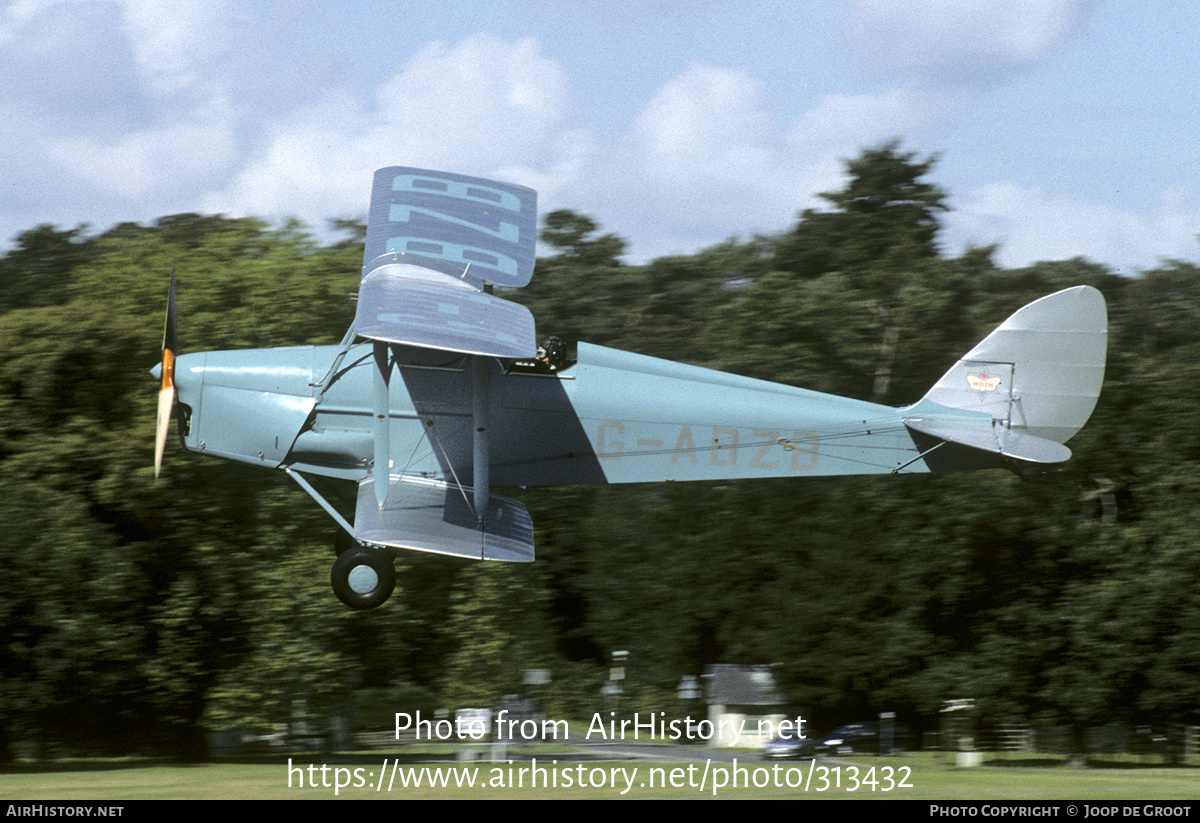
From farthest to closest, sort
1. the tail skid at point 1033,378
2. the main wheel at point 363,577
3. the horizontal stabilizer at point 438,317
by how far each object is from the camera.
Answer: the tail skid at point 1033,378 → the main wheel at point 363,577 → the horizontal stabilizer at point 438,317

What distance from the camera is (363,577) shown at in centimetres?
1057

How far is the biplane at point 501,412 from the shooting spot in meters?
10.2

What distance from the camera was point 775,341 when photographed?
2473 centimetres

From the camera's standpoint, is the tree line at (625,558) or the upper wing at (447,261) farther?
the tree line at (625,558)

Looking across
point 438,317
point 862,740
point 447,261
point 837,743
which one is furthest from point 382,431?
point 862,740

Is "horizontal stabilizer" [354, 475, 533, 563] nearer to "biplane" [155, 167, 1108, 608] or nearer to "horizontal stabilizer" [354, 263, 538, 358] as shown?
"biplane" [155, 167, 1108, 608]

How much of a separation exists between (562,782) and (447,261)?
775 cm

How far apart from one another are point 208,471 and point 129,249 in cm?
759

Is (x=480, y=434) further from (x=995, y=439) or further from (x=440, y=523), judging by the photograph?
(x=995, y=439)

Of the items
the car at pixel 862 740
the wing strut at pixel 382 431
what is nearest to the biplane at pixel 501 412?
the wing strut at pixel 382 431

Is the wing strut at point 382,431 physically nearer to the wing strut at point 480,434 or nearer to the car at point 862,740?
the wing strut at point 480,434

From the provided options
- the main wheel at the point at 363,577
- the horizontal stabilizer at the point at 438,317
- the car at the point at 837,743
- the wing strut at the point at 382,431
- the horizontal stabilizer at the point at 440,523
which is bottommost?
the car at the point at 837,743

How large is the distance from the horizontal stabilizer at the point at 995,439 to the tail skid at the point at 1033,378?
0.05 feet
